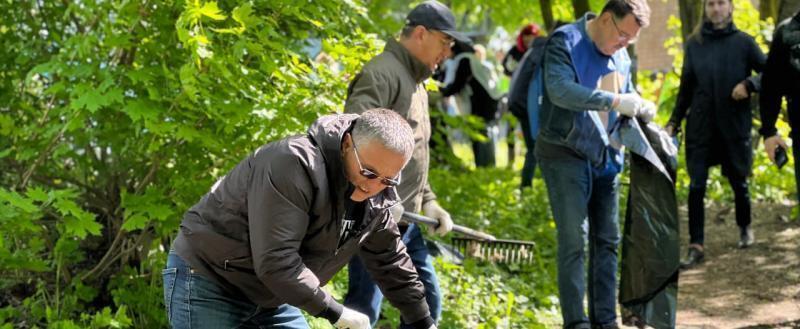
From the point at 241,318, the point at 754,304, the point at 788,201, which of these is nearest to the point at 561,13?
the point at 788,201

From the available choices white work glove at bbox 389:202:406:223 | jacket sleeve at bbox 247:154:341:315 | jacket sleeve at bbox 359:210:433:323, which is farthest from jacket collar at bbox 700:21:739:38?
jacket sleeve at bbox 247:154:341:315

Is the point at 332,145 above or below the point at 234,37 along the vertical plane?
below

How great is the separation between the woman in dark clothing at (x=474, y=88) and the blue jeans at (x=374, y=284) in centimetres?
759

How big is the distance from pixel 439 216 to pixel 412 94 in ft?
1.91

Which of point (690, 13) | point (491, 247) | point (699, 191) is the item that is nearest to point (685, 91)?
point (699, 191)

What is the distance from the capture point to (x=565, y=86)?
5.41m

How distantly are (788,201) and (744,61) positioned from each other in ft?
10.5

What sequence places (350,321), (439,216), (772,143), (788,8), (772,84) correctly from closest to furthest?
(350,321)
(439,216)
(772,84)
(772,143)
(788,8)

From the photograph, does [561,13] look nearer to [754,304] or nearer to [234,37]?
[754,304]

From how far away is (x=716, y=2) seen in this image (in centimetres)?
759

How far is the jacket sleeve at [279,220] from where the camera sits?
3.19m

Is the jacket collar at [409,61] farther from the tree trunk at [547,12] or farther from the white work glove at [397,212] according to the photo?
the tree trunk at [547,12]

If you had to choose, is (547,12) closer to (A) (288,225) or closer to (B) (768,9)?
(B) (768,9)

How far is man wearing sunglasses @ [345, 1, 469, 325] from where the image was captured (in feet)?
15.9
